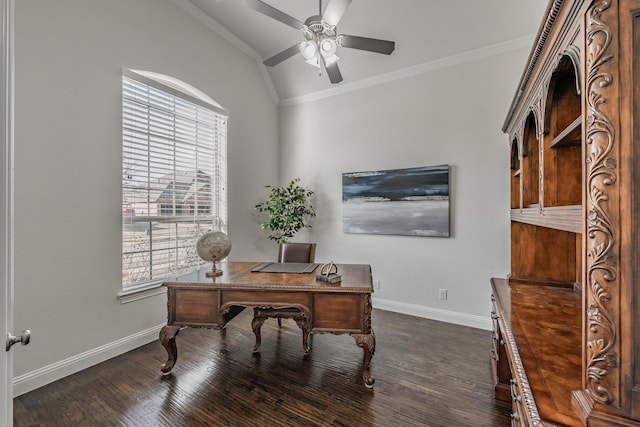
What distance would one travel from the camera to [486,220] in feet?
10.3

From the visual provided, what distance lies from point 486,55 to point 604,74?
3.01 meters

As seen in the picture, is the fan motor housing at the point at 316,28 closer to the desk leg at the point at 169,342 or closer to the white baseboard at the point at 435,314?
the desk leg at the point at 169,342

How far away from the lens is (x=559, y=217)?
1111mm

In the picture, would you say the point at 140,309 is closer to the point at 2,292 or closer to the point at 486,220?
the point at 2,292

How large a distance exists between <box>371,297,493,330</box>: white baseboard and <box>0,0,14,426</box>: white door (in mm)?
3423

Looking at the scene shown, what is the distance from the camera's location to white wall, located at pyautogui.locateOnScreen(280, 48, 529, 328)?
3.10 m

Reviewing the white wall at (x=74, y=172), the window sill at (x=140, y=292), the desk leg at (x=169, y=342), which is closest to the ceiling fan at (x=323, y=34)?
the white wall at (x=74, y=172)

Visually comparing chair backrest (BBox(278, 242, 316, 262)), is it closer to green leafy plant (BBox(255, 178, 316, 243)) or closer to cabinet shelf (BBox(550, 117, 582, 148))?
green leafy plant (BBox(255, 178, 316, 243))

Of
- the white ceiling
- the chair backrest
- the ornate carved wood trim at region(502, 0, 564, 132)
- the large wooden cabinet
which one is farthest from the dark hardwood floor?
the white ceiling

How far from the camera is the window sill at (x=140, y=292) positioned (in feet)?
8.77

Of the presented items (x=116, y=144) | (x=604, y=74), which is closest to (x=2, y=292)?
(x=604, y=74)

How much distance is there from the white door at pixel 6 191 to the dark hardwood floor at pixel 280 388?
1154 mm

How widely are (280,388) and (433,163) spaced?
284 cm

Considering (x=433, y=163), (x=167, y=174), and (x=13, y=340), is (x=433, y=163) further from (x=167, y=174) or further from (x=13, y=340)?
(x=13, y=340)
